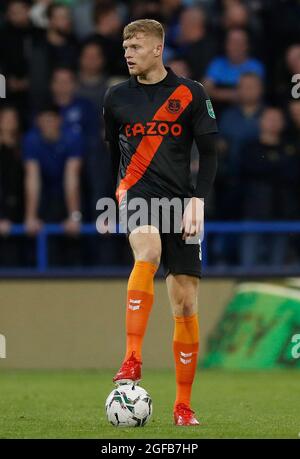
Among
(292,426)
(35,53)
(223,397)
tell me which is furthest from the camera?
(35,53)

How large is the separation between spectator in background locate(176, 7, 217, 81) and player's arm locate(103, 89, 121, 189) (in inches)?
217

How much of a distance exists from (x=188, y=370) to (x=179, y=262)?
71 centimetres

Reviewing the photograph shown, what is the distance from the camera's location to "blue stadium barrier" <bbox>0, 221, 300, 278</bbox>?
12609 mm

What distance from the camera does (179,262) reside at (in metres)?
7.73

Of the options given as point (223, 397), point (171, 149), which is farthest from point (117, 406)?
point (223, 397)

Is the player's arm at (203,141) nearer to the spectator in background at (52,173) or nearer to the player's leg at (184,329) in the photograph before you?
the player's leg at (184,329)

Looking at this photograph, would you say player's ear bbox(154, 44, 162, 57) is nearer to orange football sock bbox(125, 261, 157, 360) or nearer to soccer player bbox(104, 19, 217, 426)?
soccer player bbox(104, 19, 217, 426)

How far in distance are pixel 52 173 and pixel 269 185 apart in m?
2.25

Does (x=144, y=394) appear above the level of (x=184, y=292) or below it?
below

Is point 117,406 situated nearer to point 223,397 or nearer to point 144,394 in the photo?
point 144,394

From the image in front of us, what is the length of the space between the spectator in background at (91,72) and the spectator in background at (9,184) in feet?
2.77

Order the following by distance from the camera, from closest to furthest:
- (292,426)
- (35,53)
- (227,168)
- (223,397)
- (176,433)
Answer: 1. (176,433)
2. (292,426)
3. (223,397)
4. (227,168)
5. (35,53)

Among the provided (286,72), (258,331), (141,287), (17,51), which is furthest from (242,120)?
(141,287)

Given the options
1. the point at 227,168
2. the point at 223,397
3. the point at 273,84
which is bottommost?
the point at 223,397
